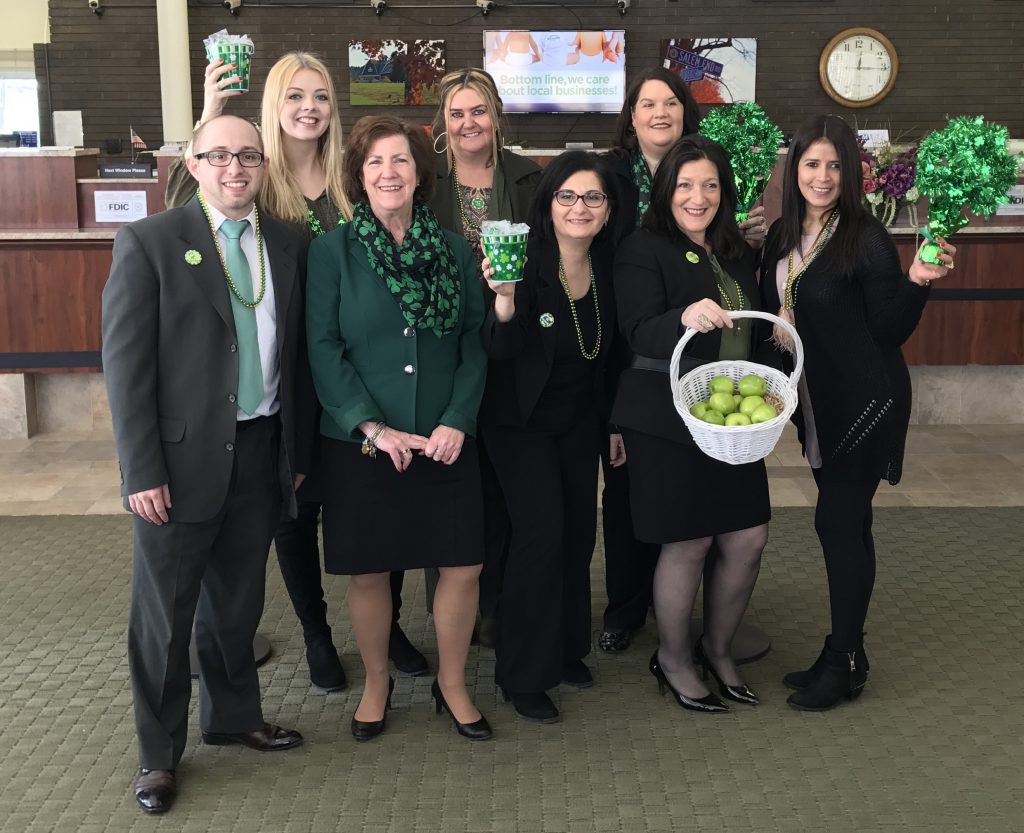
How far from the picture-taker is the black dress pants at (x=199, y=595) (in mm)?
2539

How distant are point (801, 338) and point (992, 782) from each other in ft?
3.77

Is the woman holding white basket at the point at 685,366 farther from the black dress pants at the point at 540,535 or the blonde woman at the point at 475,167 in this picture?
the blonde woman at the point at 475,167

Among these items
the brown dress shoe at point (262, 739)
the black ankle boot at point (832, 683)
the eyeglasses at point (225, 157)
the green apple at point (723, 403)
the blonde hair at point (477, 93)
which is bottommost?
the brown dress shoe at point (262, 739)

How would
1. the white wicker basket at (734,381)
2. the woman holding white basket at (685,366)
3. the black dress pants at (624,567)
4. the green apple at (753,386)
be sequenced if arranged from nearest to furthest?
the white wicker basket at (734,381), the green apple at (753,386), the woman holding white basket at (685,366), the black dress pants at (624,567)

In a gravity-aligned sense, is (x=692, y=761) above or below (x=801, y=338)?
below

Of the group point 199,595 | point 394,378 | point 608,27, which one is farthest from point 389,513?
point 608,27

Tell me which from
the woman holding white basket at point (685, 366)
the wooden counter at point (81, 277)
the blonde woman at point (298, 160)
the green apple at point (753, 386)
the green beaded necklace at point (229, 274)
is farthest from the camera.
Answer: the wooden counter at point (81, 277)

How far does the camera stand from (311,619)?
3.27 m

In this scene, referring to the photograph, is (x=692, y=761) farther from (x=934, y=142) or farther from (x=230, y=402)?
(x=934, y=142)

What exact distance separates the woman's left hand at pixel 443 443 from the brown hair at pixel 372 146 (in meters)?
0.58

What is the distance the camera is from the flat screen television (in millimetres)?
10078

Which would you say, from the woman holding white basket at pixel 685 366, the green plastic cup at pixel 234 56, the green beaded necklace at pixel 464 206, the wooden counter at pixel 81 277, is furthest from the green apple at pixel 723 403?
the wooden counter at pixel 81 277

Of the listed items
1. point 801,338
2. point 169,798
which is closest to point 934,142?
point 801,338

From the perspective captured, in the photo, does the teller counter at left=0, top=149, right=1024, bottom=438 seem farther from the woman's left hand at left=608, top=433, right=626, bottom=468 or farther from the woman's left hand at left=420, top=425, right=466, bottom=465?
the woman's left hand at left=420, top=425, right=466, bottom=465
